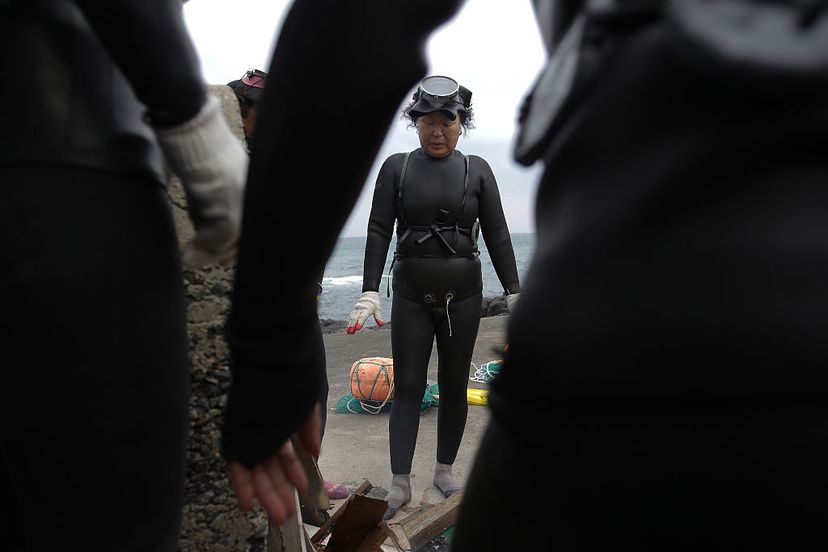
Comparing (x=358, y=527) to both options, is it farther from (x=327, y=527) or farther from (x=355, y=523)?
(x=327, y=527)

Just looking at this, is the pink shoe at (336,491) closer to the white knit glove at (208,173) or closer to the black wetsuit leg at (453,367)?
the black wetsuit leg at (453,367)

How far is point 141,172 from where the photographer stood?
36.9 inches

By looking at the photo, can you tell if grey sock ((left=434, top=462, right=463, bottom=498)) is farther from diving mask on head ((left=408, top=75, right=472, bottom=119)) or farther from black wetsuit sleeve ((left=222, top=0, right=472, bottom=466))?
black wetsuit sleeve ((left=222, top=0, right=472, bottom=466))

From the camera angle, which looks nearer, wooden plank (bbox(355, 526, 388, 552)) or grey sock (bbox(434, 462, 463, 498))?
wooden plank (bbox(355, 526, 388, 552))

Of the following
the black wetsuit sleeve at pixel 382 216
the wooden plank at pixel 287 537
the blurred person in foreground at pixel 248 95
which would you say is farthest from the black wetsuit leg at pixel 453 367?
the wooden plank at pixel 287 537

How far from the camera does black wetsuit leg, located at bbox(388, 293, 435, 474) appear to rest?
3.93 meters

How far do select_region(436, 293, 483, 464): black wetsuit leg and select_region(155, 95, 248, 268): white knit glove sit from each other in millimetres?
2992

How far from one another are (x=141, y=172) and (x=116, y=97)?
11cm

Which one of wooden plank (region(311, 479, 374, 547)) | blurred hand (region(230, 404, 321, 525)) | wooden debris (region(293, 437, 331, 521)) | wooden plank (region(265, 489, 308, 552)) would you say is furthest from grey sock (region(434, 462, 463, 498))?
blurred hand (region(230, 404, 321, 525))

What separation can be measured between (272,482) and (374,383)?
4765 mm

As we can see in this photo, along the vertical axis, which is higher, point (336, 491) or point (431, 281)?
point (431, 281)

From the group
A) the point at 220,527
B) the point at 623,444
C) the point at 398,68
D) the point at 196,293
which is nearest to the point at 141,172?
the point at 398,68

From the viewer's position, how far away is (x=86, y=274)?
0.86m

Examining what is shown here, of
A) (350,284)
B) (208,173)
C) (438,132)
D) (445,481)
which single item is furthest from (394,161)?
(350,284)
